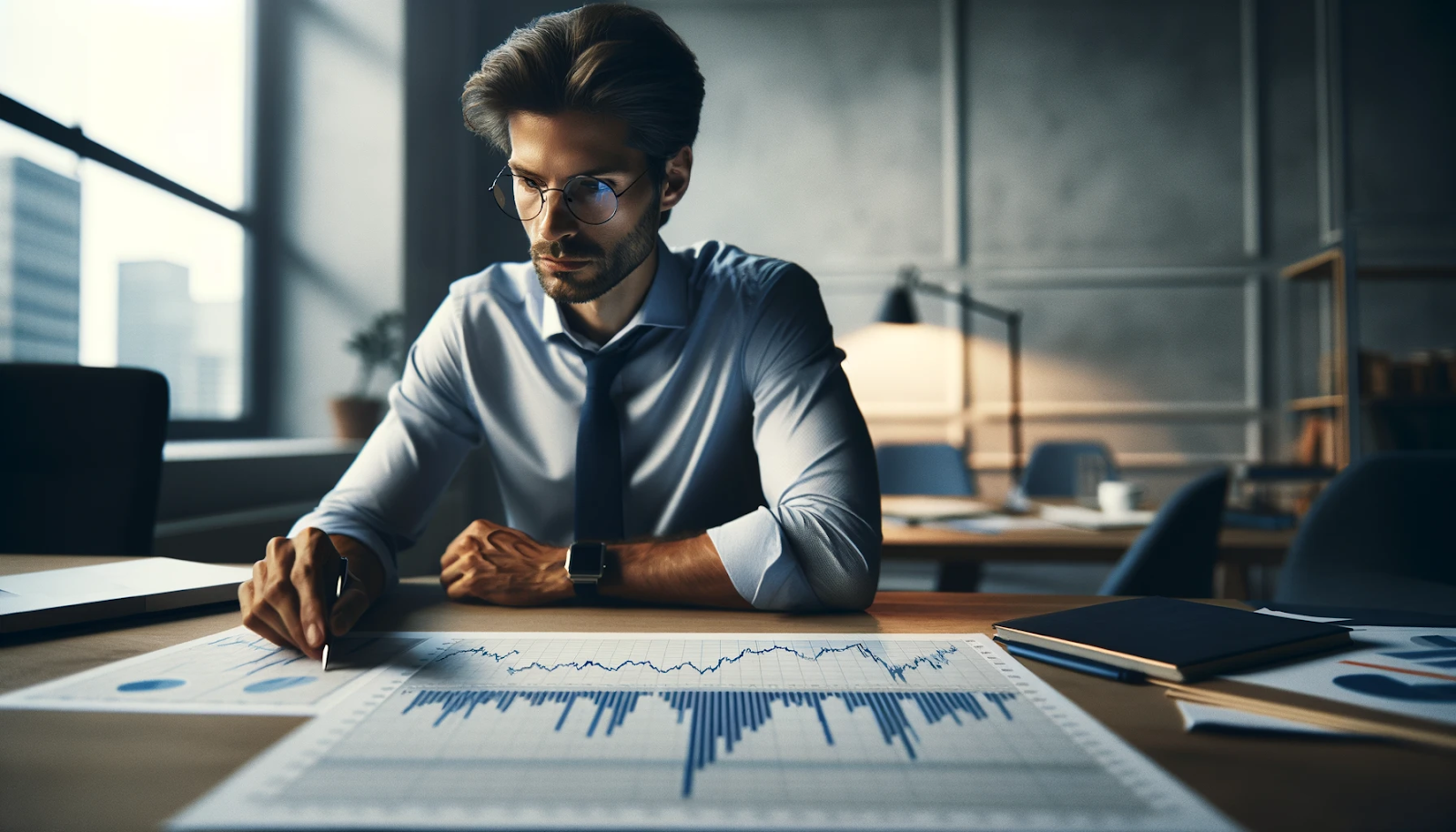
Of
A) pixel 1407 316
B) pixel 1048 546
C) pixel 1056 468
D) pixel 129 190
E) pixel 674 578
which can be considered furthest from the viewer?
pixel 1407 316

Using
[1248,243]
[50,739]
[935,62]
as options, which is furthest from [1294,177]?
[50,739]

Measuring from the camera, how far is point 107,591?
88cm

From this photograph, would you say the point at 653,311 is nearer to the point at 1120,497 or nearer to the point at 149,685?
the point at 149,685

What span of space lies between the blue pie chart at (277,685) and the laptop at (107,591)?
13.4 inches

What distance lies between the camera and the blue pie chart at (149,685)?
0.61 metres

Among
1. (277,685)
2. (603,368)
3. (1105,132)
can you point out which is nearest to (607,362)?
(603,368)

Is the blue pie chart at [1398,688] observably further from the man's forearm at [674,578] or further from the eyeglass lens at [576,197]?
the eyeglass lens at [576,197]

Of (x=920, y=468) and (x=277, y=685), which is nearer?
(x=277, y=685)

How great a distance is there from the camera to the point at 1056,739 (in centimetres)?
50

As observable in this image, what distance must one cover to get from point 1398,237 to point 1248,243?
2.73 ft

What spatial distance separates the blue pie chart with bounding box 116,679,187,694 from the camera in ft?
2.00

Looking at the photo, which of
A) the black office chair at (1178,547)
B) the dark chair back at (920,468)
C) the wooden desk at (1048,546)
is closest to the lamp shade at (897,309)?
the dark chair back at (920,468)

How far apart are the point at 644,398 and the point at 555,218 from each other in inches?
12.7

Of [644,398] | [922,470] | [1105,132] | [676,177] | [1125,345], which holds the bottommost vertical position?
[922,470]
